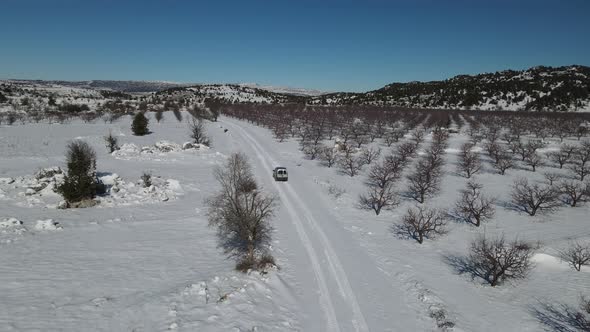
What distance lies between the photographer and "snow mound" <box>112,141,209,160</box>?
4643 cm

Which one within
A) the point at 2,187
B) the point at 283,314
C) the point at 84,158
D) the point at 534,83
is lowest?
the point at 283,314

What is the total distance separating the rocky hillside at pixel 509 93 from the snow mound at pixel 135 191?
422 feet

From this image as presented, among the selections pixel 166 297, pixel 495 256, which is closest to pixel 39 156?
pixel 166 297

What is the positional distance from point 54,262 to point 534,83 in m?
168

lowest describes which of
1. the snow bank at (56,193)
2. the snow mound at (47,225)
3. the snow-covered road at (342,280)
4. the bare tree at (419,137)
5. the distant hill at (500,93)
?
the snow-covered road at (342,280)

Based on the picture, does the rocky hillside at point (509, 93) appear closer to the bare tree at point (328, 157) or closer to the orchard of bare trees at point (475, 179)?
the orchard of bare trees at point (475, 179)

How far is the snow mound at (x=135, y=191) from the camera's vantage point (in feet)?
94.5

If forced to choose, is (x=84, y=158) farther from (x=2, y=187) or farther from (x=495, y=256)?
(x=495, y=256)

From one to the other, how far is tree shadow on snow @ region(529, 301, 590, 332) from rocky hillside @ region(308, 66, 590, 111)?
121595 mm

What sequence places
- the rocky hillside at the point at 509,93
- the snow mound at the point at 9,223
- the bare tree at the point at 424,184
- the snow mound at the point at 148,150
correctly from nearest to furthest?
the snow mound at the point at 9,223
the bare tree at the point at 424,184
the snow mound at the point at 148,150
the rocky hillside at the point at 509,93

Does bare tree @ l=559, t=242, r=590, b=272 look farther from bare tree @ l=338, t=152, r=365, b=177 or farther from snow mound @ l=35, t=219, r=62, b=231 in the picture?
snow mound @ l=35, t=219, r=62, b=231

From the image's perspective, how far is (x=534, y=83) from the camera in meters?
138

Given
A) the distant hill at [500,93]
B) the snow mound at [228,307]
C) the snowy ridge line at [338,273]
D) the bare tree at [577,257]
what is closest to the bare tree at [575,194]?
the bare tree at [577,257]

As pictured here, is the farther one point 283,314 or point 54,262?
point 54,262
